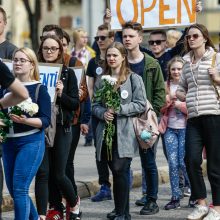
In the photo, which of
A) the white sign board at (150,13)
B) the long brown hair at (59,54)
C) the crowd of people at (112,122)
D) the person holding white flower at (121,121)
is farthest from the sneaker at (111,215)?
the white sign board at (150,13)

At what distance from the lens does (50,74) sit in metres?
8.35

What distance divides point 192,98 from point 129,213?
4.54ft

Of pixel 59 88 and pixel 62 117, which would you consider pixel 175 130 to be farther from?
pixel 59 88

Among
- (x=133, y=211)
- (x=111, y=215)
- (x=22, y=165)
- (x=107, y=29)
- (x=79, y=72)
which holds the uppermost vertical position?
(x=107, y=29)

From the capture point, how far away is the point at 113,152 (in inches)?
337

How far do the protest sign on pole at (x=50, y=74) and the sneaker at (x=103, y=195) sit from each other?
2.16 meters

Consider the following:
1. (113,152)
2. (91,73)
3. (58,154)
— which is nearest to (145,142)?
(113,152)

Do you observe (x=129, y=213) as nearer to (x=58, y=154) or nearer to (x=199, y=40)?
(x=58, y=154)

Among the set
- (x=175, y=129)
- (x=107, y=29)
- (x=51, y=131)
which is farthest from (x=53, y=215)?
(x=107, y=29)

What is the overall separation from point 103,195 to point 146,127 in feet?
5.75

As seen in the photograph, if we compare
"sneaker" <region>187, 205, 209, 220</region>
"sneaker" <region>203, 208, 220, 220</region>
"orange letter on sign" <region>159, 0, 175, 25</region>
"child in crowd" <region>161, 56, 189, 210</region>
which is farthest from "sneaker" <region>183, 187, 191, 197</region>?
"orange letter on sign" <region>159, 0, 175, 25</region>

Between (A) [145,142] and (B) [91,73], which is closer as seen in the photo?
(A) [145,142]

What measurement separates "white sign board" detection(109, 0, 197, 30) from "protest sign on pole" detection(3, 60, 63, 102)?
2374mm

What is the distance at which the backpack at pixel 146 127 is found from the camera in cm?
866
